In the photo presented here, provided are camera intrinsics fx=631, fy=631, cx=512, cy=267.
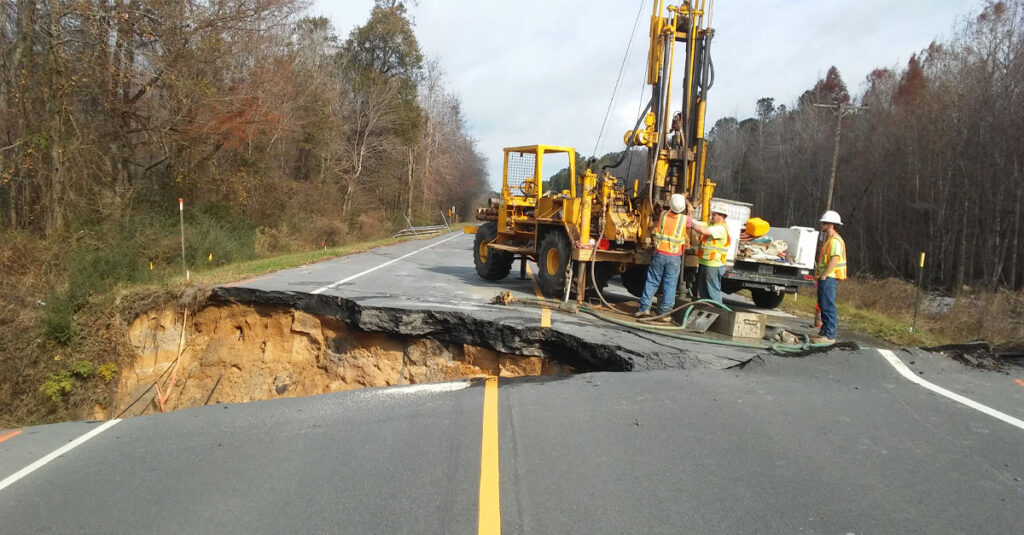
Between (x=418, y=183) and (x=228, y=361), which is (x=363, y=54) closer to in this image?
(x=418, y=183)

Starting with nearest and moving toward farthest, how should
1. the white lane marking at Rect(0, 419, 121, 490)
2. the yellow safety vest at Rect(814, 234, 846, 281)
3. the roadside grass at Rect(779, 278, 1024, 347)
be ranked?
1. the white lane marking at Rect(0, 419, 121, 490)
2. the yellow safety vest at Rect(814, 234, 846, 281)
3. the roadside grass at Rect(779, 278, 1024, 347)

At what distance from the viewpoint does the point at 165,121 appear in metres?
18.4

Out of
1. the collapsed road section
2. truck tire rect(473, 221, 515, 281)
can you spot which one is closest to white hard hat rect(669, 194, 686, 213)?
the collapsed road section

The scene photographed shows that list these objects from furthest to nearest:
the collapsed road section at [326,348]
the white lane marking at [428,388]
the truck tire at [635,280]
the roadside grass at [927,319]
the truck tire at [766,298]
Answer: the truck tire at [635,280], the truck tire at [766,298], the roadside grass at [927,319], the collapsed road section at [326,348], the white lane marking at [428,388]

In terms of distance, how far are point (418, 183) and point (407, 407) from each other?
46.5 metres

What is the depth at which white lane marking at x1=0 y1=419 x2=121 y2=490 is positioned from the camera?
4.06m

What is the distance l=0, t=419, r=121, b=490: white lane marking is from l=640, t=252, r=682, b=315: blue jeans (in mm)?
6280

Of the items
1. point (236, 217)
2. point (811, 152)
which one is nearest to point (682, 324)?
point (236, 217)

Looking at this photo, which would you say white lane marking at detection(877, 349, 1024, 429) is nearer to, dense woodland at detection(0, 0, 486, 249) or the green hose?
the green hose

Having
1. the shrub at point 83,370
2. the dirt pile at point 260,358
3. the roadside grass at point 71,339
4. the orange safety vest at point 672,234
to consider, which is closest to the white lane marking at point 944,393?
the orange safety vest at point 672,234

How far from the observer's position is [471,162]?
75875 mm

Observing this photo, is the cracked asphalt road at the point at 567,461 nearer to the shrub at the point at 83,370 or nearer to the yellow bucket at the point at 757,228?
the yellow bucket at the point at 757,228

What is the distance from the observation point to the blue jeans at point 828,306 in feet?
26.3

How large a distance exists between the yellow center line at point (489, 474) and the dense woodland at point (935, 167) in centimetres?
2567
